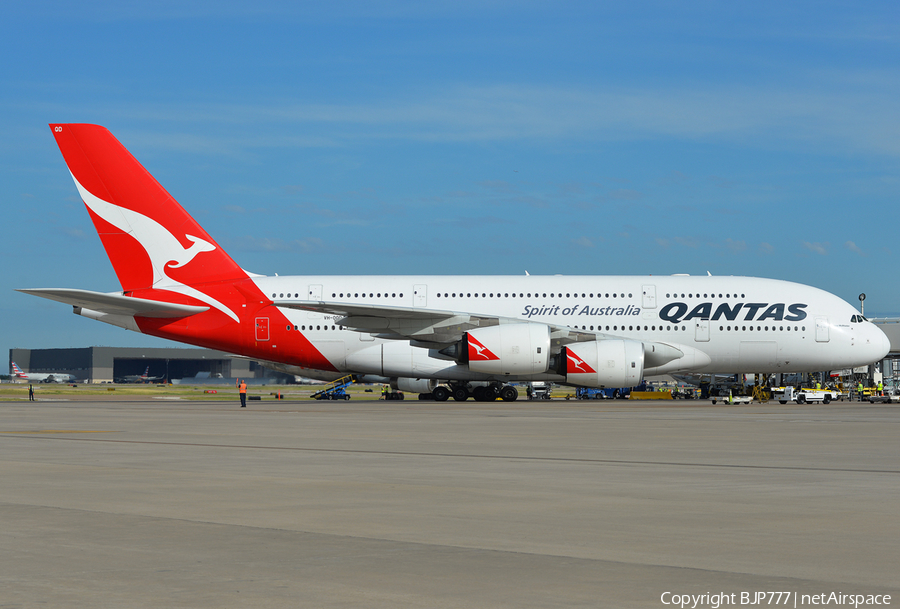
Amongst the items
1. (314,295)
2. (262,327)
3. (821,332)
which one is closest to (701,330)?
(821,332)

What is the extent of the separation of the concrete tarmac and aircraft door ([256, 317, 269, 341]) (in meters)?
22.6

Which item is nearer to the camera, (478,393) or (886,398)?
(478,393)

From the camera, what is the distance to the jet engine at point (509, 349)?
37688mm

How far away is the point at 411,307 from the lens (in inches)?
1591

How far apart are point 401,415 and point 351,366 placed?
12.8 metres

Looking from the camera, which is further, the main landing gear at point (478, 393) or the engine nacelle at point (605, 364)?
the main landing gear at point (478, 393)

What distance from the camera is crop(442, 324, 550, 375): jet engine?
37.7 m

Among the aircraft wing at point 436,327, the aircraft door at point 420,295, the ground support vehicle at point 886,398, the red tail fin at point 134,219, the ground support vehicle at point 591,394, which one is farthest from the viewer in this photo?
the ground support vehicle at point 591,394

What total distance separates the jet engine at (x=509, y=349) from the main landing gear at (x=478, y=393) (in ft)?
14.7

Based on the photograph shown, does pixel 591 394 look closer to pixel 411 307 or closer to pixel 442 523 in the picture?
pixel 411 307

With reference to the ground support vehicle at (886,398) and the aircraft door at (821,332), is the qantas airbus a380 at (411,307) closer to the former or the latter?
the aircraft door at (821,332)

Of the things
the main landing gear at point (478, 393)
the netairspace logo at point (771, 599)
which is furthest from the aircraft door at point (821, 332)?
the netairspace logo at point (771, 599)

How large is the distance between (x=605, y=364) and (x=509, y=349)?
3.78m

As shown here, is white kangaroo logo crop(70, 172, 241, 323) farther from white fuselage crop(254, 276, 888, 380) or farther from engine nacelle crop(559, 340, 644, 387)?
engine nacelle crop(559, 340, 644, 387)
